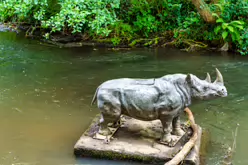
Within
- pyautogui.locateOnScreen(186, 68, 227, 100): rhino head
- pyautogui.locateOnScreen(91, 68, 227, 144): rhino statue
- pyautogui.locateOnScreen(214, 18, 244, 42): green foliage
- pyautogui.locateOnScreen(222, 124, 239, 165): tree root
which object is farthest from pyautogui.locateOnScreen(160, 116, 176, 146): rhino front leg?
pyautogui.locateOnScreen(214, 18, 244, 42): green foliage

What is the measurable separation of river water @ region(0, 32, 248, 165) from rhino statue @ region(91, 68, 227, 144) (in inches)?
22.1

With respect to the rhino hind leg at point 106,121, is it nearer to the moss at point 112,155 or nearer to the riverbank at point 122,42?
the moss at point 112,155

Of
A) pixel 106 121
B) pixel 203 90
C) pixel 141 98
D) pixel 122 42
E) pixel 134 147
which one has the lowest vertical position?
pixel 134 147

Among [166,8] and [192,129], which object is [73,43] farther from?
[192,129]

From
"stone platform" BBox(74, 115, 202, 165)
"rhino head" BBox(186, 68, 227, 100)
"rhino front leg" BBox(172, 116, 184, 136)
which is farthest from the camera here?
"rhino front leg" BBox(172, 116, 184, 136)

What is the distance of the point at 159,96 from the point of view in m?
6.06

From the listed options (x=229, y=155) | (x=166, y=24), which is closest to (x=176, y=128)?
(x=229, y=155)

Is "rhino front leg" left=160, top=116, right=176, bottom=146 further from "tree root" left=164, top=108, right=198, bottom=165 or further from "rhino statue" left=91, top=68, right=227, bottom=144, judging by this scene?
"tree root" left=164, top=108, right=198, bottom=165

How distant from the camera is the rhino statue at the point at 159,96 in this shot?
6.05m

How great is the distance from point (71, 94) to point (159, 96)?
4.11 metres

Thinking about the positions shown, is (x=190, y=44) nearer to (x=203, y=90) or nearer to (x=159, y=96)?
(x=203, y=90)

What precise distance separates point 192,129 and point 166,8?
1153 centimetres

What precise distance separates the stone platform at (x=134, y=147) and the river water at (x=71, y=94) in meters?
0.20

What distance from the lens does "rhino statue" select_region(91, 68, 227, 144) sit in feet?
19.9
